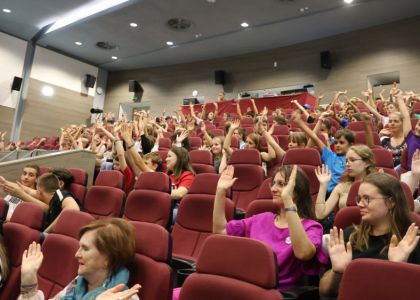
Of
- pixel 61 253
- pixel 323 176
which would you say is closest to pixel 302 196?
pixel 323 176

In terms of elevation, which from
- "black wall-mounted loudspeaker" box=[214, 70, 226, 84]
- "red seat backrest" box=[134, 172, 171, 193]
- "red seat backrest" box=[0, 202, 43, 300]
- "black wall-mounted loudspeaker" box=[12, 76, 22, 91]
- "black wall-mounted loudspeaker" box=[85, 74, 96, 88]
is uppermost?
"black wall-mounted loudspeaker" box=[214, 70, 226, 84]

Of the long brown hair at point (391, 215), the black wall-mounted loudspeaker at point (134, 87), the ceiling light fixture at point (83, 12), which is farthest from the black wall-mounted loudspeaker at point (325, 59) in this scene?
the long brown hair at point (391, 215)

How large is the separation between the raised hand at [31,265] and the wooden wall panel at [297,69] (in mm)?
6286

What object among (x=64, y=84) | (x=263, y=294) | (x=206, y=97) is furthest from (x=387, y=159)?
(x=64, y=84)

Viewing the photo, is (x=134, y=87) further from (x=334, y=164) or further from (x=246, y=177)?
(x=334, y=164)

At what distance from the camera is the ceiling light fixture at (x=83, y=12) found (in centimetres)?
657

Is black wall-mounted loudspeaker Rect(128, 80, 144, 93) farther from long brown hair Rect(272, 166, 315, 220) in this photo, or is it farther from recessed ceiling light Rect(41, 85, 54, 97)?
long brown hair Rect(272, 166, 315, 220)

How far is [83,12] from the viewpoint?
22.9 feet

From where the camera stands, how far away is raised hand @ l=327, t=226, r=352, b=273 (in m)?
1.06

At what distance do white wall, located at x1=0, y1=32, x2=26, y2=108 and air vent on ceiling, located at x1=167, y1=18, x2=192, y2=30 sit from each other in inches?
142

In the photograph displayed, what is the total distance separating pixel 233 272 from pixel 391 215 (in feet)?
1.73

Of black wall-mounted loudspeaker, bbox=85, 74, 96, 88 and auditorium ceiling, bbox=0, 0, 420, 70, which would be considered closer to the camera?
auditorium ceiling, bbox=0, 0, 420, 70

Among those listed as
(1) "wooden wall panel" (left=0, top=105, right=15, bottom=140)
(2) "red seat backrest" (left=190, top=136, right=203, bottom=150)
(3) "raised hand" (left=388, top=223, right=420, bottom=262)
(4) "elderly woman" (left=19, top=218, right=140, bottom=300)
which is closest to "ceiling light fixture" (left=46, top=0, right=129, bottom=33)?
(1) "wooden wall panel" (left=0, top=105, right=15, bottom=140)

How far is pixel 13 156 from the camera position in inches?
181
